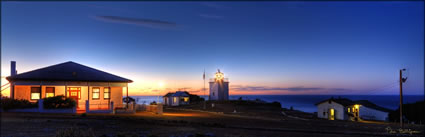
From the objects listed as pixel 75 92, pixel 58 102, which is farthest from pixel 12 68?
pixel 58 102

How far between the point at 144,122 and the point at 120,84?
8.96m

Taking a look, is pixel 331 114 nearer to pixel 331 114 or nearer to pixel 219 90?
pixel 331 114

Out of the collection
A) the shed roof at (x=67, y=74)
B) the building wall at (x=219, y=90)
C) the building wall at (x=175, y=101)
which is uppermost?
the shed roof at (x=67, y=74)

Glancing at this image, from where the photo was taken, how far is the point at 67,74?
2783 cm

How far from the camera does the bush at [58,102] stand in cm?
2409

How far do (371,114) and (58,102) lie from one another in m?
37.1

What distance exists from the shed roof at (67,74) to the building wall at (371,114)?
3066 cm

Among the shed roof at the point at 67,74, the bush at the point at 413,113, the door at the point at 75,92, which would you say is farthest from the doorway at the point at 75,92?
the bush at the point at 413,113

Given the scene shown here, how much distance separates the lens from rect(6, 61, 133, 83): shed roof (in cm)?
2577

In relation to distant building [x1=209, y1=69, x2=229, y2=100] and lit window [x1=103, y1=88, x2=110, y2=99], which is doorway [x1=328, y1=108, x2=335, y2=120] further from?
lit window [x1=103, y1=88, x2=110, y2=99]

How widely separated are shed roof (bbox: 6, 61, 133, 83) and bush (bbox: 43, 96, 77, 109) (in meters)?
2.25

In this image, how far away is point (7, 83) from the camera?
84.9ft

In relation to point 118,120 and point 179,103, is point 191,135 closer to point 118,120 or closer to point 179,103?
point 118,120

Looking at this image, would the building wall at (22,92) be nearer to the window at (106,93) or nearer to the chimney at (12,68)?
the chimney at (12,68)
